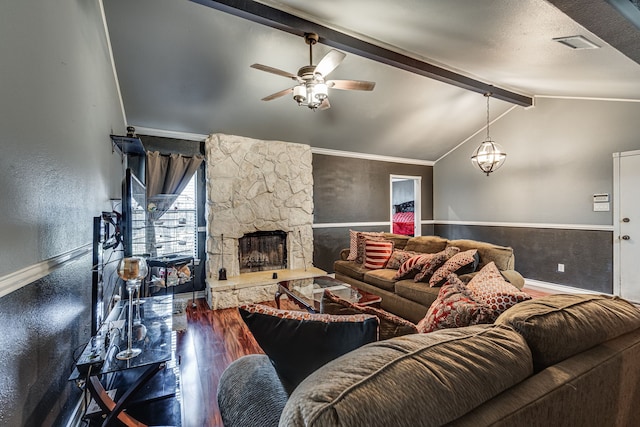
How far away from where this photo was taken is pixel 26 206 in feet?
3.81

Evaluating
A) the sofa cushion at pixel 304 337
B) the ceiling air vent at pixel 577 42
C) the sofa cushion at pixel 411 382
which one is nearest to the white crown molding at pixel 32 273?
the sofa cushion at pixel 304 337

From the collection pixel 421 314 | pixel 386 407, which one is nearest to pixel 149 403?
pixel 386 407

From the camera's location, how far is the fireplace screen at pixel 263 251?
16.1 ft

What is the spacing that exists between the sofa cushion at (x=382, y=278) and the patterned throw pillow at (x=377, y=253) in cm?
12

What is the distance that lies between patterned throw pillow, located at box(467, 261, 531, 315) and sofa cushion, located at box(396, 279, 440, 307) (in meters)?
0.76

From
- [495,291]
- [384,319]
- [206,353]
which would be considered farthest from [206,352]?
[495,291]

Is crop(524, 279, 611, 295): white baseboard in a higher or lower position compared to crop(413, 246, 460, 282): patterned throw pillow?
lower

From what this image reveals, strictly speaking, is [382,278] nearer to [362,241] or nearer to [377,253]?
[377,253]

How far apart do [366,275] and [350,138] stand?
8.54 ft

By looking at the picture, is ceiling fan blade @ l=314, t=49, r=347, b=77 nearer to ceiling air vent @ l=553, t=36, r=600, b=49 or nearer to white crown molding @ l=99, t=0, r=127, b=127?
white crown molding @ l=99, t=0, r=127, b=127

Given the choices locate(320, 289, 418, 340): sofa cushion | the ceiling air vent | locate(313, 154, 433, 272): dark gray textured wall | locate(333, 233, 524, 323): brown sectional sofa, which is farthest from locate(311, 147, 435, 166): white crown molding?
locate(320, 289, 418, 340): sofa cushion

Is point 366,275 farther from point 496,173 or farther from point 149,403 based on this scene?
point 496,173

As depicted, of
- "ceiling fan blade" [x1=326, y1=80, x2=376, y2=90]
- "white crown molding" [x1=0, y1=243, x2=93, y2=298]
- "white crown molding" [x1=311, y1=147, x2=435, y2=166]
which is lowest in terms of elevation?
"white crown molding" [x1=0, y1=243, x2=93, y2=298]

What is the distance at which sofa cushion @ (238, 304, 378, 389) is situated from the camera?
101cm
